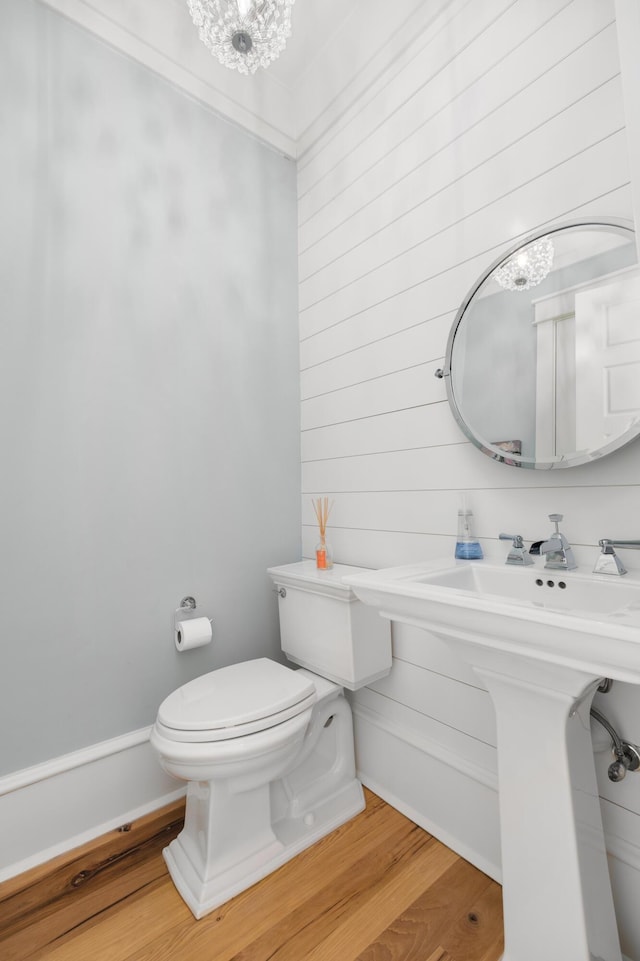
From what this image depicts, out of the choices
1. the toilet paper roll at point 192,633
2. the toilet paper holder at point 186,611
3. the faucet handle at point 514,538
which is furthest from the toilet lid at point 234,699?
the faucet handle at point 514,538

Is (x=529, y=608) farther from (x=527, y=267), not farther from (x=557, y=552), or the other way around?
(x=527, y=267)

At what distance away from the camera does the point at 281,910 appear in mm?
1130

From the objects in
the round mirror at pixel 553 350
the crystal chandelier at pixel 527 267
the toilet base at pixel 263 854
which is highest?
the crystal chandelier at pixel 527 267

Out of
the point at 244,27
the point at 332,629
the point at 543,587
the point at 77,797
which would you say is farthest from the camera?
the point at 332,629

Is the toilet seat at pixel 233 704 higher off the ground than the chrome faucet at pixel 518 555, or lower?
lower

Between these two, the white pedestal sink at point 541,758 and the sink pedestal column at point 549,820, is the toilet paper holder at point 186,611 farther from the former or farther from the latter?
the sink pedestal column at point 549,820

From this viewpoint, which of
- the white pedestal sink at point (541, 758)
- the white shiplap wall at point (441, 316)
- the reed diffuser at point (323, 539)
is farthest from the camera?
the reed diffuser at point (323, 539)

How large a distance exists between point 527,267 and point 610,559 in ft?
2.54

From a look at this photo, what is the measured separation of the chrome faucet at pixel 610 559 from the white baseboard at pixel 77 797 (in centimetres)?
147

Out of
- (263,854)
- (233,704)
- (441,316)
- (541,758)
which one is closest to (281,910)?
(263,854)

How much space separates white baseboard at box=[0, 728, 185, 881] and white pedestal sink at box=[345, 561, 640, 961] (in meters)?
1.11

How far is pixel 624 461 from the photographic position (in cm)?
101

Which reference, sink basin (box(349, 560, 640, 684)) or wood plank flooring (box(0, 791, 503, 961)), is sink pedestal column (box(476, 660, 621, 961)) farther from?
wood plank flooring (box(0, 791, 503, 961))

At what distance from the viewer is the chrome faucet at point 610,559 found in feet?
3.08
